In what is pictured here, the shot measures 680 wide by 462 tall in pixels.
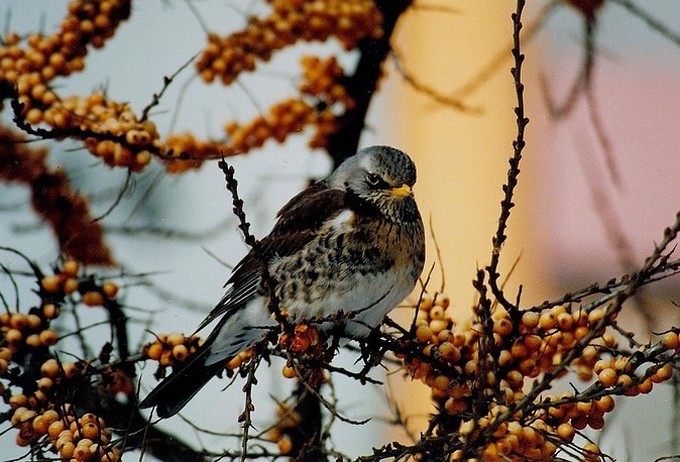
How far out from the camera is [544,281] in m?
3.81

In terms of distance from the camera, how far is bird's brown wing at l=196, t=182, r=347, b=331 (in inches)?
72.9

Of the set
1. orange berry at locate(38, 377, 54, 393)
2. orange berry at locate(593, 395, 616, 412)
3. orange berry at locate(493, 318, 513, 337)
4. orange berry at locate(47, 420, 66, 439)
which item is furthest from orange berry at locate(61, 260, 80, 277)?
orange berry at locate(593, 395, 616, 412)

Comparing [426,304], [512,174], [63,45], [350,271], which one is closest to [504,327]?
[426,304]

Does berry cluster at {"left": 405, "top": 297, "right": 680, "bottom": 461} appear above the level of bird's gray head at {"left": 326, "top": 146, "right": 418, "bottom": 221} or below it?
below

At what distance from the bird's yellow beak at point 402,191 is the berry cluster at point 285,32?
1.06ft

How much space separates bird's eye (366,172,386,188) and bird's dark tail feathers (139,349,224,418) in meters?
0.48

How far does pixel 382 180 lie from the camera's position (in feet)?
6.31

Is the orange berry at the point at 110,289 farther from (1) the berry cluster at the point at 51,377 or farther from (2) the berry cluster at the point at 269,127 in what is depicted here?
(2) the berry cluster at the point at 269,127

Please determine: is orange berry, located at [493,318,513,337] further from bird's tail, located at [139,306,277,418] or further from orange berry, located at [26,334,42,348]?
orange berry, located at [26,334,42,348]

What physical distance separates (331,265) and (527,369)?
569 mm

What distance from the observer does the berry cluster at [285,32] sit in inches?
72.7

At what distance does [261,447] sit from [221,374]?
0.22 metres

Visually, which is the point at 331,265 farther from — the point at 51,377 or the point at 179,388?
the point at 51,377

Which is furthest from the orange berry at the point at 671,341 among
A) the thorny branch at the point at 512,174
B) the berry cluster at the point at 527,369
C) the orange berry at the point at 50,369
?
the orange berry at the point at 50,369
